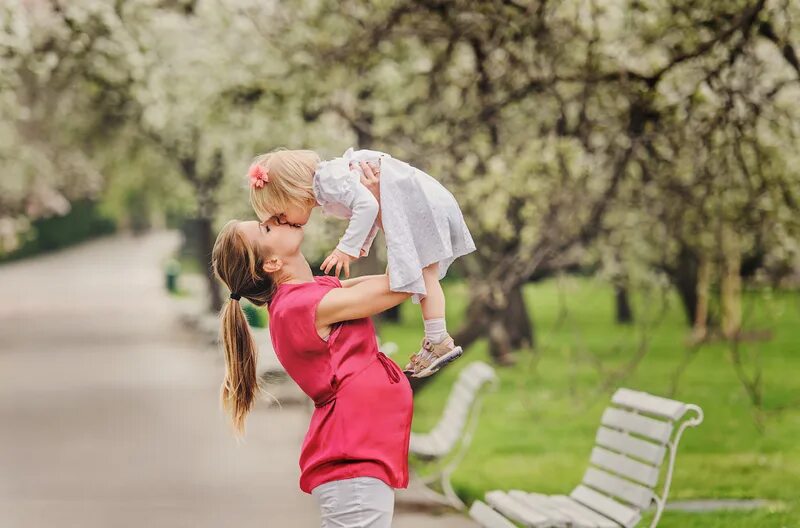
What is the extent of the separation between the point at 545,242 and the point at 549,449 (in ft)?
8.89

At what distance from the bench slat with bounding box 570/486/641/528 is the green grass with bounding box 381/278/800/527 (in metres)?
1.28

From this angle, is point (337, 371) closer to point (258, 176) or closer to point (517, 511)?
point (258, 176)

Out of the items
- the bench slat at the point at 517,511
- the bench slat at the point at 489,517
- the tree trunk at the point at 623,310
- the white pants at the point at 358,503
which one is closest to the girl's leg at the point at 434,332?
the white pants at the point at 358,503

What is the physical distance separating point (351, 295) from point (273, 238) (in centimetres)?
30

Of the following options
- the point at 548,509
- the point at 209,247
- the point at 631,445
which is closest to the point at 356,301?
the point at 548,509

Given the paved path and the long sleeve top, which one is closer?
the long sleeve top

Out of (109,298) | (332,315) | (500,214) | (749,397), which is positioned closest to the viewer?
(332,315)

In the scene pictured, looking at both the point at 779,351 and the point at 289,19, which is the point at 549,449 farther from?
the point at 779,351

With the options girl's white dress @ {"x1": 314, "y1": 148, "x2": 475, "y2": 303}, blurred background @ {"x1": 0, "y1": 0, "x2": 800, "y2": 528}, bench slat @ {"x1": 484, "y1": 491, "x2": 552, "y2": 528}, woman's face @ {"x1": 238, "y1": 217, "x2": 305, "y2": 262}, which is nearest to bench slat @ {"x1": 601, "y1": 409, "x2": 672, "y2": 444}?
bench slat @ {"x1": 484, "y1": 491, "x2": 552, "y2": 528}

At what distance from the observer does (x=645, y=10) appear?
923 cm

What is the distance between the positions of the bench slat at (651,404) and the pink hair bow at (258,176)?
262cm

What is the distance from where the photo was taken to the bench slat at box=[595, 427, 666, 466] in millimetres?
5887

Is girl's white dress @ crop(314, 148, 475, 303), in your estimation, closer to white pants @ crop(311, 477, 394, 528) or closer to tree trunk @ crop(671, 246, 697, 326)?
white pants @ crop(311, 477, 394, 528)

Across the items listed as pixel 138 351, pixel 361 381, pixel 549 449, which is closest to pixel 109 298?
pixel 138 351
